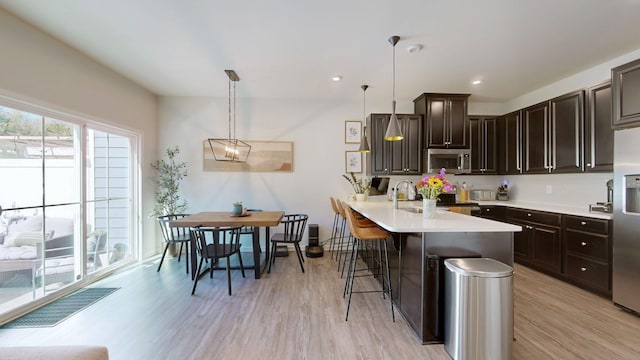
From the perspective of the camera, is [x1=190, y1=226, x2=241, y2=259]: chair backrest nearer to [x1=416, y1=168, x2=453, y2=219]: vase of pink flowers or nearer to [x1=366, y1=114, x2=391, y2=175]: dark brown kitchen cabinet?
[x1=416, y1=168, x2=453, y2=219]: vase of pink flowers

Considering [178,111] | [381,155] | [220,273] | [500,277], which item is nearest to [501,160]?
[381,155]

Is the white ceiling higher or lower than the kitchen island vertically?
higher

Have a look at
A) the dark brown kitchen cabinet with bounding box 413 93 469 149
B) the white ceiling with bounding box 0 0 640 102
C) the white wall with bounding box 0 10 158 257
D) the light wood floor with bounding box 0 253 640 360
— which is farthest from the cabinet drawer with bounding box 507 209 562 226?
the white wall with bounding box 0 10 158 257

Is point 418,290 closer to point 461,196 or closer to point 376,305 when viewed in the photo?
point 376,305

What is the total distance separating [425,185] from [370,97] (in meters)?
2.60

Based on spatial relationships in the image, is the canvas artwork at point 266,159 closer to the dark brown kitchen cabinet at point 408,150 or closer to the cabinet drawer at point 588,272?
the dark brown kitchen cabinet at point 408,150

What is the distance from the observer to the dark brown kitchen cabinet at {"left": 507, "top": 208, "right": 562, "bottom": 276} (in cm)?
309

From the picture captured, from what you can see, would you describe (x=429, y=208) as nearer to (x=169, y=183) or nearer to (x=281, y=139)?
(x=281, y=139)

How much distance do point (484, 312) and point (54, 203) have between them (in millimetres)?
4137

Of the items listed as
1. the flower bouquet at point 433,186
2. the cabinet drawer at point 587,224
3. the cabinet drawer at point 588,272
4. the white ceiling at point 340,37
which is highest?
the white ceiling at point 340,37

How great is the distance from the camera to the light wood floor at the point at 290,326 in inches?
73.3

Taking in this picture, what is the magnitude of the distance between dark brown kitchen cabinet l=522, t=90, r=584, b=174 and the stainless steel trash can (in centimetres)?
275

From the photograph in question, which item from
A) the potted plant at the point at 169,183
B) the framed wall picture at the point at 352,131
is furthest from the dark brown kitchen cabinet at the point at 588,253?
the potted plant at the point at 169,183

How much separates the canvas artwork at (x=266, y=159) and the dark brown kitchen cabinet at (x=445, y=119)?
8.05 ft
